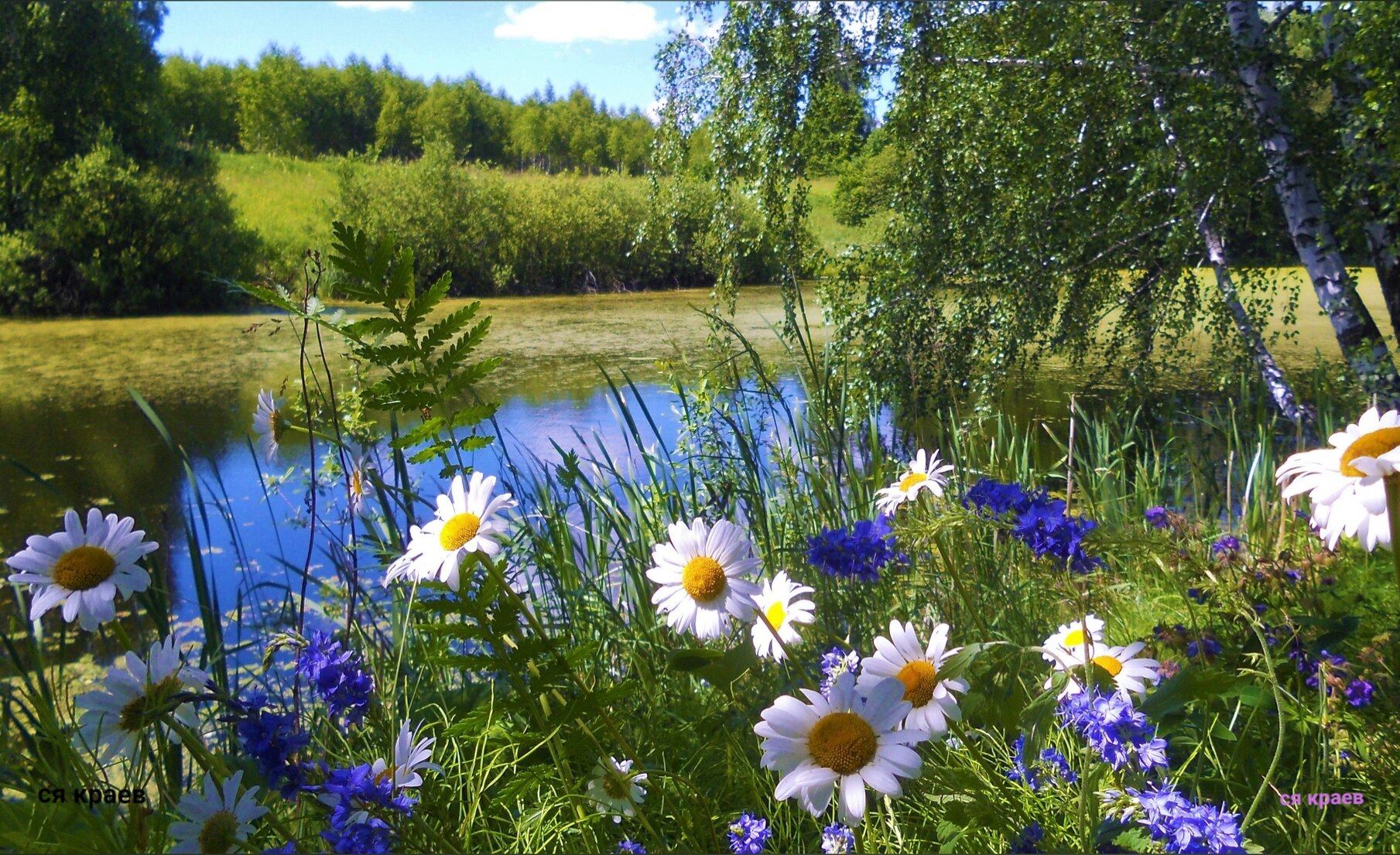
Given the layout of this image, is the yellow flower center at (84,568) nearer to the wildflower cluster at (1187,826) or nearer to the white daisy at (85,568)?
the white daisy at (85,568)

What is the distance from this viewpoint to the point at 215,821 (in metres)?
0.66

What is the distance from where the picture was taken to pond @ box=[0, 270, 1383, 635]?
3.93m

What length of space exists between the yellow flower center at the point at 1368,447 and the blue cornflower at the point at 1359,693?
0.48 metres

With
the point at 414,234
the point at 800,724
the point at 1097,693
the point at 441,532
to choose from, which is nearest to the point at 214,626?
the point at 441,532

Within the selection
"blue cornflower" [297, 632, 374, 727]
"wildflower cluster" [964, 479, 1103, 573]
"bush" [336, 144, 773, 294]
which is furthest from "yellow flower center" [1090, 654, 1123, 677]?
"bush" [336, 144, 773, 294]

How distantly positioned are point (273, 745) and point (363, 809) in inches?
4.0

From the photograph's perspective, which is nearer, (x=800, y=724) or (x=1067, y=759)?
(x=800, y=724)

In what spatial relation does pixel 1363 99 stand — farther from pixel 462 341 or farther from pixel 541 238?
pixel 541 238

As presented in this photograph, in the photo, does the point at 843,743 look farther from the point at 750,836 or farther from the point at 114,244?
the point at 114,244

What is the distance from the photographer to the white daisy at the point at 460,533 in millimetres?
693

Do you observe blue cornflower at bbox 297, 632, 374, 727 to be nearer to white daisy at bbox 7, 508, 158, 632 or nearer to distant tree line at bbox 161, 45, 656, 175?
white daisy at bbox 7, 508, 158, 632

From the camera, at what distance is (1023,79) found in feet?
11.9

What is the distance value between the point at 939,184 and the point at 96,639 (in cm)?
375

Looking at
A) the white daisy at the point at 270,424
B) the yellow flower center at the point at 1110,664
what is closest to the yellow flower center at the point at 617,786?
the yellow flower center at the point at 1110,664
